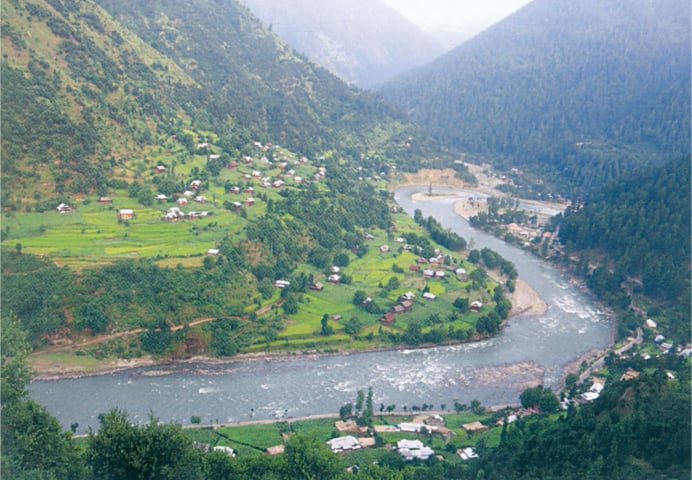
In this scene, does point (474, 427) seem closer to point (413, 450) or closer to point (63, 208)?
point (413, 450)

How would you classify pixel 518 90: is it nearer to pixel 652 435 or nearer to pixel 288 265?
pixel 288 265

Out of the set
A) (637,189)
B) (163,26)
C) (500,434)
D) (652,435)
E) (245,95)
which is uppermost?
(163,26)

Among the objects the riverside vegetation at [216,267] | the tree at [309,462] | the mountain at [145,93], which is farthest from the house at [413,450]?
the mountain at [145,93]

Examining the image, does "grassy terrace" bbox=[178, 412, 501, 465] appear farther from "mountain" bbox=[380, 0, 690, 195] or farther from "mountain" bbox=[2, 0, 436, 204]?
"mountain" bbox=[380, 0, 690, 195]

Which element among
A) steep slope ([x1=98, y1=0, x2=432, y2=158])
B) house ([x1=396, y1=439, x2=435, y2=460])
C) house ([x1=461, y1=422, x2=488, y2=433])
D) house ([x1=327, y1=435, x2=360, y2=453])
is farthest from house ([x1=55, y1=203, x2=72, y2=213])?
house ([x1=461, y1=422, x2=488, y2=433])

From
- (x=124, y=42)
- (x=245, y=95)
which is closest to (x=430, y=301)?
(x=124, y=42)

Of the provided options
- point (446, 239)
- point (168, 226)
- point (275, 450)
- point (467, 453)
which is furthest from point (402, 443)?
point (446, 239)
